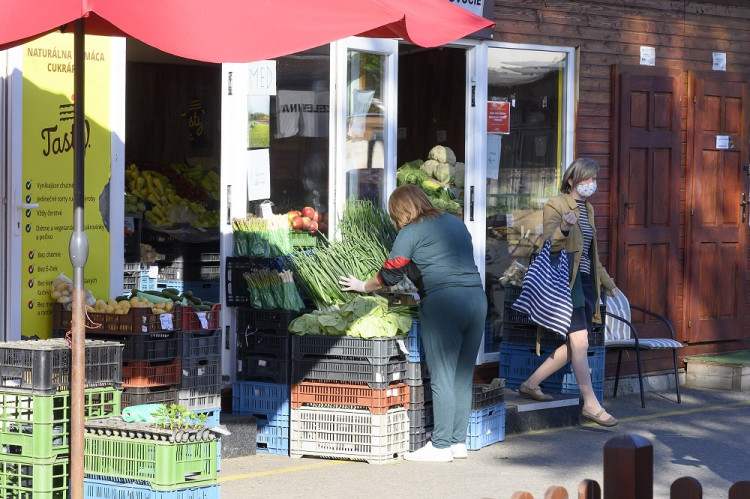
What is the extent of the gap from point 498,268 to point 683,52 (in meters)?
2.91

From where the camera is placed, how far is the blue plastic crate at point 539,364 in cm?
972

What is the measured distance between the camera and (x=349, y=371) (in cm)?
801

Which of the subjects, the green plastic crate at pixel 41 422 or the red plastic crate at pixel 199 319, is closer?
the green plastic crate at pixel 41 422

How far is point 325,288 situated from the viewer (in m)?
8.52

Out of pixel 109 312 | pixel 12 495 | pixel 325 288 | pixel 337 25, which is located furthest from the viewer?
pixel 325 288

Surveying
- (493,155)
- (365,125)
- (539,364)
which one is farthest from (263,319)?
(493,155)

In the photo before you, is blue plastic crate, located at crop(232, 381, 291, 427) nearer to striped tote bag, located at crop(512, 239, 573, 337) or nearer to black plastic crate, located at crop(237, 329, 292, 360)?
black plastic crate, located at crop(237, 329, 292, 360)

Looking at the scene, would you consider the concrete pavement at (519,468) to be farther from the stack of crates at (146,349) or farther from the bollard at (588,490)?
the bollard at (588,490)

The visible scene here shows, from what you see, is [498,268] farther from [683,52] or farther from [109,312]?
[109,312]

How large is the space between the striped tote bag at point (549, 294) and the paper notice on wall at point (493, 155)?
5.81 feet

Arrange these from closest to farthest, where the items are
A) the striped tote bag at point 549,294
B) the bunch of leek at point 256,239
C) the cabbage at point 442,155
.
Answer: the bunch of leek at point 256,239, the striped tote bag at point 549,294, the cabbage at point 442,155

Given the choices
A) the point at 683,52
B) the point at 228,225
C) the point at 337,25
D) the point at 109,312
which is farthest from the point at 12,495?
the point at 683,52

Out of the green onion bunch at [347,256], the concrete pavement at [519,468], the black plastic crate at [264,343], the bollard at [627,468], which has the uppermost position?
the green onion bunch at [347,256]

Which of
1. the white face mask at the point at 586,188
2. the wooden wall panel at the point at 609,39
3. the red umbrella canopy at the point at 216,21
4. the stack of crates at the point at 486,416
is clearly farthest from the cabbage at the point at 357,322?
the wooden wall panel at the point at 609,39
